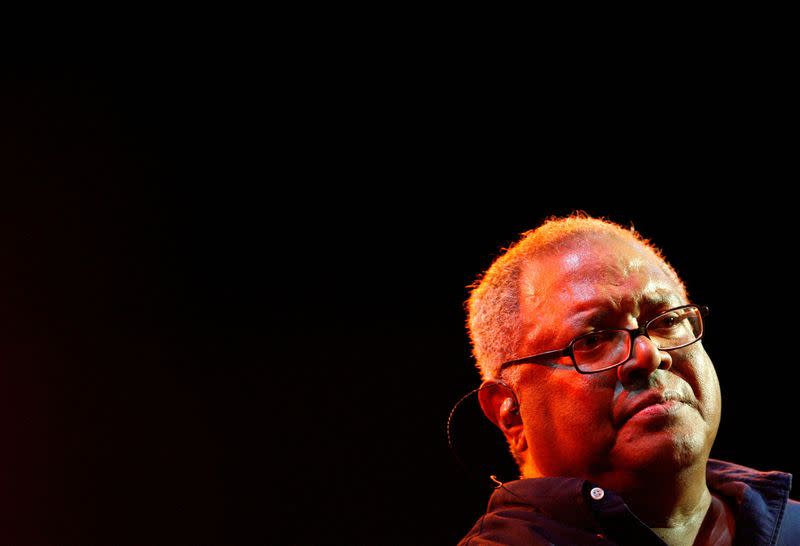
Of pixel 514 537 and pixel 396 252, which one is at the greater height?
pixel 396 252

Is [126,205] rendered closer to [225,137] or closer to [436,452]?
[225,137]

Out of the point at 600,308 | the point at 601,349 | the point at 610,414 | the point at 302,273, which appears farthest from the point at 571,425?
the point at 302,273

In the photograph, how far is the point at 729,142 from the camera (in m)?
3.36

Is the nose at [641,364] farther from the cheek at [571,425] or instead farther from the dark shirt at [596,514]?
the dark shirt at [596,514]

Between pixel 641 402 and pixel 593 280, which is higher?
pixel 593 280

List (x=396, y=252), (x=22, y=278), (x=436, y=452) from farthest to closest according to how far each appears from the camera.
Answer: (x=396, y=252), (x=436, y=452), (x=22, y=278)

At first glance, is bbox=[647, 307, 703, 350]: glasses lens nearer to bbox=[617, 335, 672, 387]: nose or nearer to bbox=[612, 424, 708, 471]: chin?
bbox=[617, 335, 672, 387]: nose

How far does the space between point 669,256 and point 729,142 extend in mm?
641

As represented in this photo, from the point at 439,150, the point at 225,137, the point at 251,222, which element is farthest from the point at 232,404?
the point at 439,150

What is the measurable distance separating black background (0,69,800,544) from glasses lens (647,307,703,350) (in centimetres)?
149

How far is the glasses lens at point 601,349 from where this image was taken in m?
1.73

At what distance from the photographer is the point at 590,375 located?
172 centimetres

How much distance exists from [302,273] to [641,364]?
1981 millimetres

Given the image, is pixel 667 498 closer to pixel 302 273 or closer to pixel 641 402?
pixel 641 402
